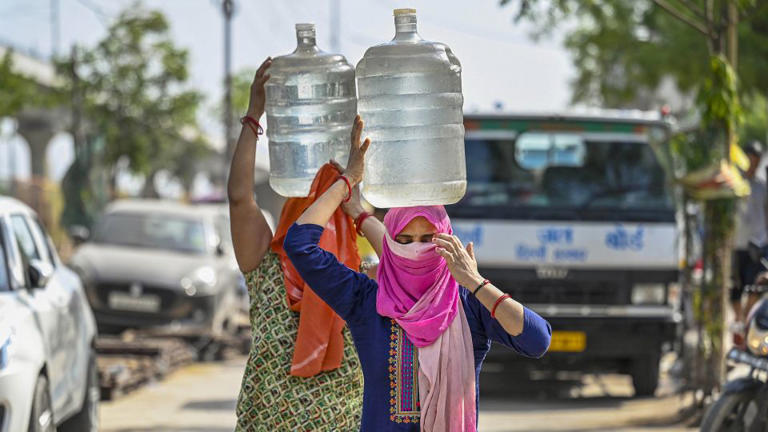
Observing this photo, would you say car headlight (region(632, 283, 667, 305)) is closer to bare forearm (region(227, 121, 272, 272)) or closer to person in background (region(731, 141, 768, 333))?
person in background (region(731, 141, 768, 333))

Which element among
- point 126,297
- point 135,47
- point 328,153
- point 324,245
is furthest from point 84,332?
point 135,47

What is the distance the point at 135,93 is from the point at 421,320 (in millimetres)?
33119

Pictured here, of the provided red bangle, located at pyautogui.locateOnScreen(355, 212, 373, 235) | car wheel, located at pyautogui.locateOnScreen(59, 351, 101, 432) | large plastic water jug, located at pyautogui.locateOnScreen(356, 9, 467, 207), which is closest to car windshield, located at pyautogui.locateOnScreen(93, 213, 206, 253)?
car wheel, located at pyautogui.locateOnScreen(59, 351, 101, 432)

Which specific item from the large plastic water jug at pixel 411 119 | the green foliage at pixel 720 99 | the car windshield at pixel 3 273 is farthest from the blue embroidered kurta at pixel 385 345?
the green foliage at pixel 720 99

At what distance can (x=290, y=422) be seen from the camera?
4746mm

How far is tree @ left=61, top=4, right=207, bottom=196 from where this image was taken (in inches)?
1379

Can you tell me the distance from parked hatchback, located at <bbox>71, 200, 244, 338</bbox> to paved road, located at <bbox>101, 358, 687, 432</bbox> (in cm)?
231

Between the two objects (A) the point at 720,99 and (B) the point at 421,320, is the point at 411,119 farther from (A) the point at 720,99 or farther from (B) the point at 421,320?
(A) the point at 720,99

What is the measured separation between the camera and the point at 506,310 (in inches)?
157

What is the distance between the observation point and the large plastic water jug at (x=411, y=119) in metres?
4.98

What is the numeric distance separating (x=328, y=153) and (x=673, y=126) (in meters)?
7.26

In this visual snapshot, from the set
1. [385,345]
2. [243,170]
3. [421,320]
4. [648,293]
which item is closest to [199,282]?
[648,293]

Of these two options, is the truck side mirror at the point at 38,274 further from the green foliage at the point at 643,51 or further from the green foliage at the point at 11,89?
the green foliage at the point at 11,89

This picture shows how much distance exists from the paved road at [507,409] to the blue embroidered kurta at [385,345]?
613cm
